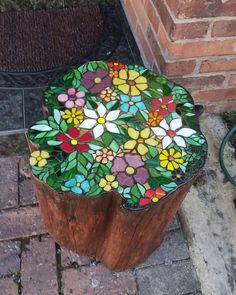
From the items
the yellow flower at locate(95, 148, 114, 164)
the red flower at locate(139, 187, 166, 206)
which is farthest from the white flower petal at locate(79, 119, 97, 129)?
the red flower at locate(139, 187, 166, 206)

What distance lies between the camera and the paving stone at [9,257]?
5.59 feet

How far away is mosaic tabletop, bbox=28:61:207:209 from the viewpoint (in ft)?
4.43

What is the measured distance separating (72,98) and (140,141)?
0.30 meters

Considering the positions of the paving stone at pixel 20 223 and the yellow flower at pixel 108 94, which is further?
the paving stone at pixel 20 223

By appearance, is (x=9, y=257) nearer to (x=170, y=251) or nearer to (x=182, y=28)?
(x=170, y=251)

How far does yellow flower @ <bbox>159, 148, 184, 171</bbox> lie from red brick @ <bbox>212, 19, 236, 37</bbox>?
0.62 metres

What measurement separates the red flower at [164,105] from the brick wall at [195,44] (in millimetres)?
322

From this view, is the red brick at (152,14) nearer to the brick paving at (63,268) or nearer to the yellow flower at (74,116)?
Result: the yellow flower at (74,116)

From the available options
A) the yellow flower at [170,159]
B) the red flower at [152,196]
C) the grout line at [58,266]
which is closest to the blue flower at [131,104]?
the yellow flower at [170,159]

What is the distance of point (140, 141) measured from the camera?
1.46 m

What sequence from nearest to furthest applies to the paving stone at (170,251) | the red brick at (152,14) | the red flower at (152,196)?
the red flower at (152,196) < the paving stone at (170,251) < the red brick at (152,14)

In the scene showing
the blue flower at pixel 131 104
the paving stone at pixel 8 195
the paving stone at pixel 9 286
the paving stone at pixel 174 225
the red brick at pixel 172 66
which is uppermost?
the blue flower at pixel 131 104

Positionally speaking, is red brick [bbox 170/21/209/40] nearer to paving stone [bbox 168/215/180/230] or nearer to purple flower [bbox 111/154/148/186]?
purple flower [bbox 111/154/148/186]

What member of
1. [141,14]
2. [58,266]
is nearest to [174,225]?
[58,266]
